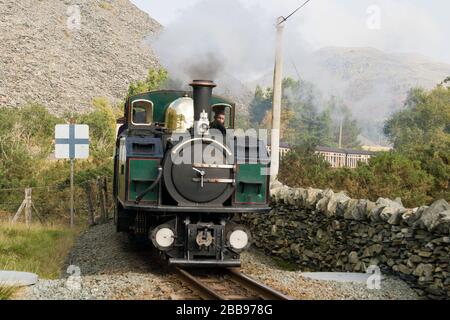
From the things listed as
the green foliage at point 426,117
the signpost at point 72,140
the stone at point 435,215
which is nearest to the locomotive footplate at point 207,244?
the stone at point 435,215

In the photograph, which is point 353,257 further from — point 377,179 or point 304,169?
point 304,169

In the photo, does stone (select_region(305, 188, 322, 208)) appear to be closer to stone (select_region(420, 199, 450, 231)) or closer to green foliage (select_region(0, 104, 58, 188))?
stone (select_region(420, 199, 450, 231))

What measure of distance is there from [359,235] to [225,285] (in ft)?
8.48

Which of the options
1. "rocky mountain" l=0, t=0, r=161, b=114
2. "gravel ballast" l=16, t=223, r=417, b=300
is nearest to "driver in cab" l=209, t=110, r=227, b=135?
"gravel ballast" l=16, t=223, r=417, b=300

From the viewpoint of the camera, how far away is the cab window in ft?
43.5

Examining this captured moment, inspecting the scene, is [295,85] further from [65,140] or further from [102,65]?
[65,140]

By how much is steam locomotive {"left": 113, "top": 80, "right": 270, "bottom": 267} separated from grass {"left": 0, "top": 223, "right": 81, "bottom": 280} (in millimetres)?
2200

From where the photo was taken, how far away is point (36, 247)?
15.4 m

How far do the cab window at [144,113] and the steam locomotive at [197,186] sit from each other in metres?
1.56

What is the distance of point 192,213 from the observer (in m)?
11.3

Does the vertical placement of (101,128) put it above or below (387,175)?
above

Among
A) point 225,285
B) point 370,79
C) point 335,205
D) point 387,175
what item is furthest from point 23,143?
point 370,79

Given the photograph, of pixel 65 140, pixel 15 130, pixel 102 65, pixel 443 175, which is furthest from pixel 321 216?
pixel 102 65
